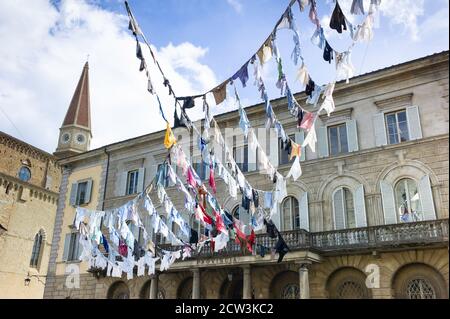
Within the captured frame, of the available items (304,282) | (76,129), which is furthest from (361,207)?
(76,129)

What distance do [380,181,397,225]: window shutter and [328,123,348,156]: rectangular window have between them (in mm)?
2324

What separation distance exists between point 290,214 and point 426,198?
17.8 feet

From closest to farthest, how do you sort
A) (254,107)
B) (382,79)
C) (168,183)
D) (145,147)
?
1. (382,79)
2. (254,107)
3. (168,183)
4. (145,147)

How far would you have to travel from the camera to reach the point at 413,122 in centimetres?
1680

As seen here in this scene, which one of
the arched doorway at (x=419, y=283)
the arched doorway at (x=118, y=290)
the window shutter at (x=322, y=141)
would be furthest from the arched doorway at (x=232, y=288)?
the arched doorway at (x=419, y=283)

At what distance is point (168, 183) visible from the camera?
22.8 m

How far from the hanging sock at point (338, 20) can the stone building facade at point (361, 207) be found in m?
8.53

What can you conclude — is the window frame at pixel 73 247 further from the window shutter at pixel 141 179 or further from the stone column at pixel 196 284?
the stone column at pixel 196 284

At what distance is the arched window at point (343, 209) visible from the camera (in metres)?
17.3

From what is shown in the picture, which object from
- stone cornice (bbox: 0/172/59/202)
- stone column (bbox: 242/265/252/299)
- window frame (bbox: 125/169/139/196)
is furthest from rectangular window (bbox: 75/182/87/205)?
stone column (bbox: 242/265/252/299)

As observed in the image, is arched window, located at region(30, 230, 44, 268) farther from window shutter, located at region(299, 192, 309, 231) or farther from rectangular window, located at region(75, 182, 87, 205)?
window shutter, located at region(299, 192, 309, 231)

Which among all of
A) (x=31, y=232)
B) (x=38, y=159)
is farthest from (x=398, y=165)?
(x=38, y=159)

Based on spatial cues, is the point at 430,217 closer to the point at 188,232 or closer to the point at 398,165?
the point at 398,165
